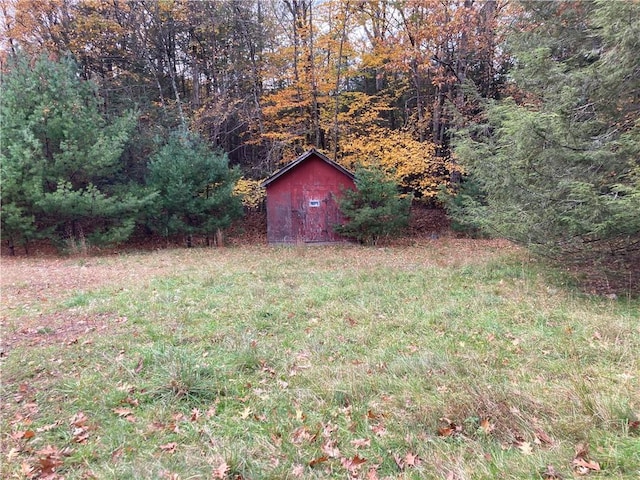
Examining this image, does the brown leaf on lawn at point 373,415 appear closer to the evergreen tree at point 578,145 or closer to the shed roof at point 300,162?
the evergreen tree at point 578,145

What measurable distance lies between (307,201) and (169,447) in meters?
13.2

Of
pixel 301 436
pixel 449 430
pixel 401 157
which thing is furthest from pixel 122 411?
pixel 401 157

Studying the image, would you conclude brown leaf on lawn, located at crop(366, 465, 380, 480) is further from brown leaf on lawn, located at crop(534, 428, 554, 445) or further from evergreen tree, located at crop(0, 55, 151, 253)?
evergreen tree, located at crop(0, 55, 151, 253)

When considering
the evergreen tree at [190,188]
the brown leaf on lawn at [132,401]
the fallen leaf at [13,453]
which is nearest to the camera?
the fallen leaf at [13,453]

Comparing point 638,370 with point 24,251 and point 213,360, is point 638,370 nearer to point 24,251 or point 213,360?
point 213,360

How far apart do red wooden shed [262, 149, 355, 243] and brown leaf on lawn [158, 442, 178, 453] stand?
12864 millimetres

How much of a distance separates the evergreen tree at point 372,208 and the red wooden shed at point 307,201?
691 mm

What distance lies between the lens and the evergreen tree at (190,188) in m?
14.6

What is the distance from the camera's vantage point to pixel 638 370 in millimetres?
3445

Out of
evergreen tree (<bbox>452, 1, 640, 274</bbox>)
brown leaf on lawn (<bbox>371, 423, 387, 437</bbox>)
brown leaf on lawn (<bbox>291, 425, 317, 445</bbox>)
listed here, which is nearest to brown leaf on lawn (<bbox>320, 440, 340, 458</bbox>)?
brown leaf on lawn (<bbox>291, 425, 317, 445</bbox>)

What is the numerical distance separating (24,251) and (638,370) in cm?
1775

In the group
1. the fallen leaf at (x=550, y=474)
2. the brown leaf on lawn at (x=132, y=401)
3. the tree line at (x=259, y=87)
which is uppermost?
the tree line at (x=259, y=87)

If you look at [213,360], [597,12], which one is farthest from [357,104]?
[213,360]

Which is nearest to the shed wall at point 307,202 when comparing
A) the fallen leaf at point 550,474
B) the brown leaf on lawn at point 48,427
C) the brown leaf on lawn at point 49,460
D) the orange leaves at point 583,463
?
the brown leaf on lawn at point 48,427
